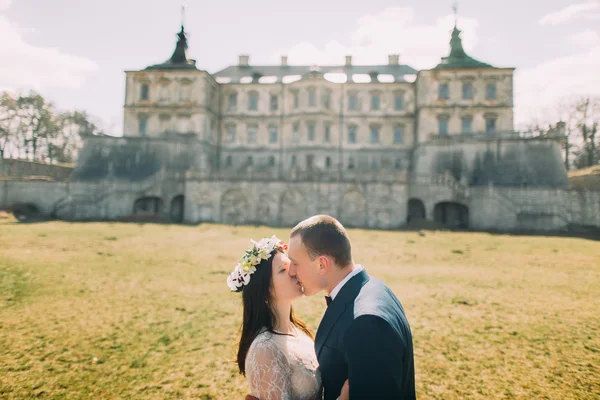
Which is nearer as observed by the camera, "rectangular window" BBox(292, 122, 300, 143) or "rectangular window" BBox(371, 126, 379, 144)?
"rectangular window" BBox(292, 122, 300, 143)

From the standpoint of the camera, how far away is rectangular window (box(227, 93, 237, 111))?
48.7 m

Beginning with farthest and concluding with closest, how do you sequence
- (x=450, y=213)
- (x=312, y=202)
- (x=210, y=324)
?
(x=450, y=213), (x=312, y=202), (x=210, y=324)

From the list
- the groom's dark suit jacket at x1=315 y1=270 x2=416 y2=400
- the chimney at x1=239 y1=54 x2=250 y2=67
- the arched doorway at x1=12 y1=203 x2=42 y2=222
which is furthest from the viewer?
the chimney at x1=239 y1=54 x2=250 y2=67

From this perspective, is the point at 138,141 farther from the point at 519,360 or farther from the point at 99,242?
the point at 519,360

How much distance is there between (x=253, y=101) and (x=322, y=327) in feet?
159

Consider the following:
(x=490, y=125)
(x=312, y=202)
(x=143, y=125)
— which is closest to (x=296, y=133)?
(x=312, y=202)

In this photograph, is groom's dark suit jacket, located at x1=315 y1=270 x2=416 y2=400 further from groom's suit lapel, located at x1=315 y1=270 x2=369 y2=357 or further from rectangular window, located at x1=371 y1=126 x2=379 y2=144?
rectangular window, located at x1=371 y1=126 x2=379 y2=144

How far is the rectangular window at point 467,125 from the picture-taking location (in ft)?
140

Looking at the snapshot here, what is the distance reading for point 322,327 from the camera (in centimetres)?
271

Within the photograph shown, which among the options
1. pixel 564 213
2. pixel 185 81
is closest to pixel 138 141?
pixel 185 81

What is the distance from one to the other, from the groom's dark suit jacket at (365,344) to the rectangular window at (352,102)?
152 ft

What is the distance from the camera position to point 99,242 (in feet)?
59.8

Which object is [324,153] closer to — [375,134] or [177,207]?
[375,134]

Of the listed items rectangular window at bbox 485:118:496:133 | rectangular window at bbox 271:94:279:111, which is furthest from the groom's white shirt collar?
rectangular window at bbox 271:94:279:111
